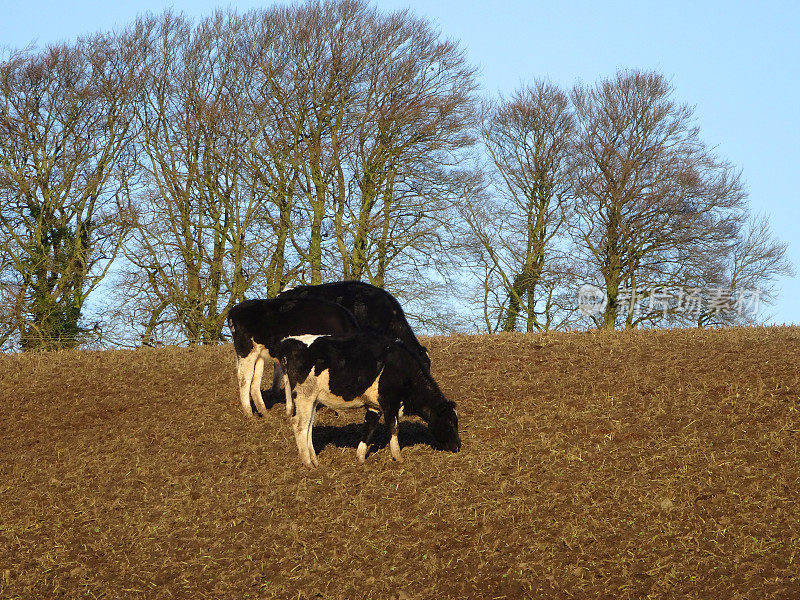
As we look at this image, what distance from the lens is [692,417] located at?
12812mm

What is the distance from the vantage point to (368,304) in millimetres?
15328

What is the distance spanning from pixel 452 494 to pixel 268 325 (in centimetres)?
467

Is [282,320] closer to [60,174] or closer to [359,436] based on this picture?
[359,436]

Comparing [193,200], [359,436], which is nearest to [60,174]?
[193,200]

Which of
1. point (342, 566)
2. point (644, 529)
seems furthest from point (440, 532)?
point (644, 529)

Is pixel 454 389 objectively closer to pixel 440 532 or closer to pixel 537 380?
pixel 537 380

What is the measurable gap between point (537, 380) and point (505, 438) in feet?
10.5

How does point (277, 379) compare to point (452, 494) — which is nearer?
point (452, 494)

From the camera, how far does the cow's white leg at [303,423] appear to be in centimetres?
1164

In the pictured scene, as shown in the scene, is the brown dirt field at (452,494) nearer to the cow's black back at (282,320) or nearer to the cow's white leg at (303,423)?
the cow's white leg at (303,423)

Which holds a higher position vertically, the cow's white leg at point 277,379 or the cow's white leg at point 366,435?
the cow's white leg at point 277,379

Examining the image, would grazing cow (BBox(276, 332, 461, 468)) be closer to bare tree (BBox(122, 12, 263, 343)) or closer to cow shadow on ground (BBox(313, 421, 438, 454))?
cow shadow on ground (BBox(313, 421, 438, 454))

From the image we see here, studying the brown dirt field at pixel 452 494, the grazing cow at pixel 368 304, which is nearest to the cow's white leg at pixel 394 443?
the brown dirt field at pixel 452 494

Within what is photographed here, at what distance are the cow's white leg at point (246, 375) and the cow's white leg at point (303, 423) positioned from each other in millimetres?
2531
